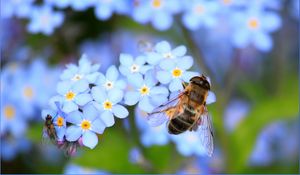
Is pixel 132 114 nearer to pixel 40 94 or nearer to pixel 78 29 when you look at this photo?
A: pixel 40 94

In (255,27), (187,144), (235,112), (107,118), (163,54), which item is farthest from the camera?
(235,112)

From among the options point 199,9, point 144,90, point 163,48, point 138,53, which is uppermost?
point 199,9

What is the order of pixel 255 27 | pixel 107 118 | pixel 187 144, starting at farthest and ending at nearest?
pixel 255 27
pixel 187 144
pixel 107 118

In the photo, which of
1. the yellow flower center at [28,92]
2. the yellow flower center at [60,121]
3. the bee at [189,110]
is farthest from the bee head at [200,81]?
the yellow flower center at [28,92]

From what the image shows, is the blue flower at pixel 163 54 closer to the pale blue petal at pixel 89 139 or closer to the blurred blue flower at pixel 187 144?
the pale blue petal at pixel 89 139

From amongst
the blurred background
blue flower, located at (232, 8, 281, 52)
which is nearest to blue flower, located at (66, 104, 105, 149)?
the blurred background

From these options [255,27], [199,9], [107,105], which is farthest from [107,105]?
[255,27]

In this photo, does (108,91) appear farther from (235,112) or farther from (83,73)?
(235,112)
